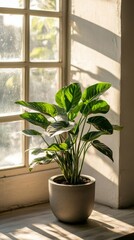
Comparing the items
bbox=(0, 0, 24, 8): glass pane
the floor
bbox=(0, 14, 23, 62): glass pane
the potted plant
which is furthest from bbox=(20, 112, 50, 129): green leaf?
bbox=(0, 0, 24, 8): glass pane

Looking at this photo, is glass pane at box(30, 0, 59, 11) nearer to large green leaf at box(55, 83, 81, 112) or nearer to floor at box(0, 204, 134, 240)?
large green leaf at box(55, 83, 81, 112)

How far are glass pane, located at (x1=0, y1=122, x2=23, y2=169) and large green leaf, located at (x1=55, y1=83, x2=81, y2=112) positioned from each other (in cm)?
47

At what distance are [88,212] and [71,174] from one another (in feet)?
0.75

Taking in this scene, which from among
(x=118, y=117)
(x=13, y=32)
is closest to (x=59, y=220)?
(x=118, y=117)

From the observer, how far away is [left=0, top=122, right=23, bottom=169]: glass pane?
3270mm

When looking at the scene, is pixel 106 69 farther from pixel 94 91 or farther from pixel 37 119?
pixel 37 119

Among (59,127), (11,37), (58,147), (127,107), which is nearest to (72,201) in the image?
(58,147)

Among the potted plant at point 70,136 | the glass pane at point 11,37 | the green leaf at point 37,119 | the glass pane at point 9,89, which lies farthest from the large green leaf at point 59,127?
the glass pane at point 11,37

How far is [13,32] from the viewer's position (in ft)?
10.6

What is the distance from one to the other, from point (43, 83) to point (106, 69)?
40 cm

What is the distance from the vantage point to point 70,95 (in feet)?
9.70

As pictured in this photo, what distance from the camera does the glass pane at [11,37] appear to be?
3.19 metres

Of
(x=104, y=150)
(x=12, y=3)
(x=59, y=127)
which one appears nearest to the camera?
(x=59, y=127)

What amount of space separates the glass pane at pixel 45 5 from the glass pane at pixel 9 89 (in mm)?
399
